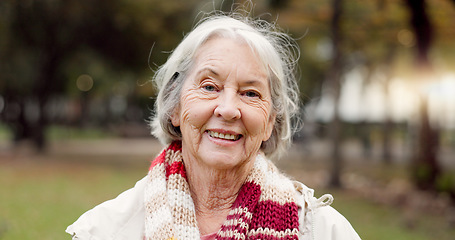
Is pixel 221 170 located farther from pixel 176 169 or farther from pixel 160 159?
pixel 160 159

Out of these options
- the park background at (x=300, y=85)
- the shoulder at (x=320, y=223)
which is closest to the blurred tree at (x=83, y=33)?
the park background at (x=300, y=85)

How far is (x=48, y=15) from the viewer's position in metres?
17.4

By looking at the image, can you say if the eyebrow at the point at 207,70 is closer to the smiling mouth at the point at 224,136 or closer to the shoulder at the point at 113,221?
the smiling mouth at the point at 224,136

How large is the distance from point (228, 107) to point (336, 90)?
10.5 m

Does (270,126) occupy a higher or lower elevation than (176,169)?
higher

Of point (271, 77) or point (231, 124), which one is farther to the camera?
point (271, 77)

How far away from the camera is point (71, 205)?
916cm

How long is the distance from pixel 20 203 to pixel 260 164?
817 centimetres

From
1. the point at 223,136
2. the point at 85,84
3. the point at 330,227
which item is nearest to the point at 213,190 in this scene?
the point at 223,136

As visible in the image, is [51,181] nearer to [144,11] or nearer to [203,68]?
[144,11]

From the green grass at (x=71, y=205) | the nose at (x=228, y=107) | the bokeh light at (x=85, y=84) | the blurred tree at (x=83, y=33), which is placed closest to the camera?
the nose at (x=228, y=107)

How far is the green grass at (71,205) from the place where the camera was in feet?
24.4

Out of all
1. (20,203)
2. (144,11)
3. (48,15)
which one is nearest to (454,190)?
(20,203)

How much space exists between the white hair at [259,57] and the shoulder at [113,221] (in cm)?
40
